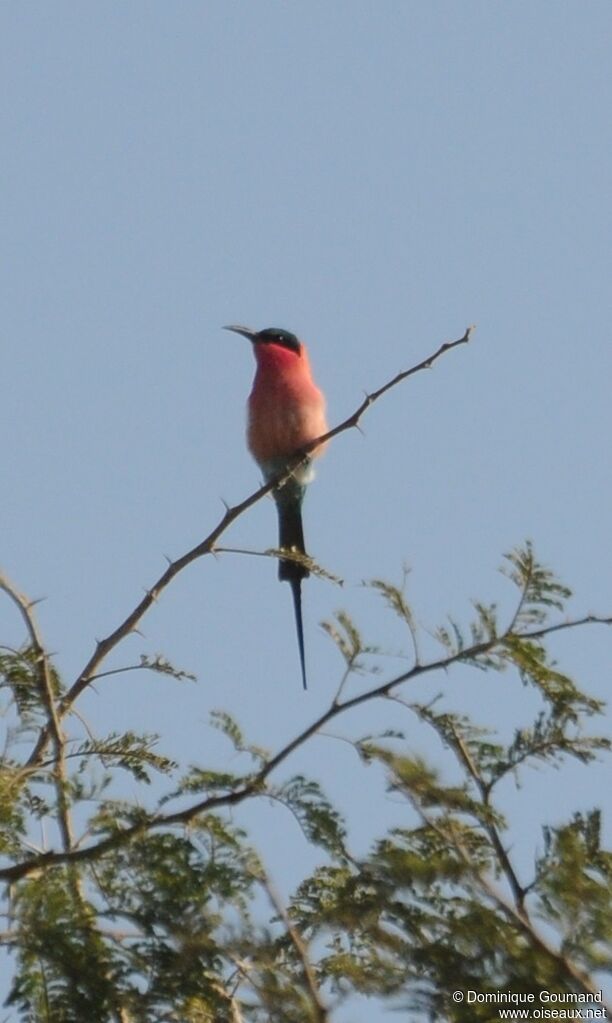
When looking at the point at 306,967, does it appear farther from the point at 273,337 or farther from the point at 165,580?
the point at 273,337

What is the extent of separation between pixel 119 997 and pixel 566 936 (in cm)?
83

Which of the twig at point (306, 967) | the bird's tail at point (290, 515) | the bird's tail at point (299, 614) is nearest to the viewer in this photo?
the twig at point (306, 967)

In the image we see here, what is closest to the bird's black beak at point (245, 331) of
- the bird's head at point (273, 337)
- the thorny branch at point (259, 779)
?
the bird's head at point (273, 337)

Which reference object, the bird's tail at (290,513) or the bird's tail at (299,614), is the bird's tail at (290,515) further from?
the bird's tail at (299,614)

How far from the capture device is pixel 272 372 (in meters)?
7.62

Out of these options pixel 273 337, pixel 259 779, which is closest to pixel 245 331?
pixel 273 337

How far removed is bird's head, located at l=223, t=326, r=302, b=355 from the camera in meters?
7.84

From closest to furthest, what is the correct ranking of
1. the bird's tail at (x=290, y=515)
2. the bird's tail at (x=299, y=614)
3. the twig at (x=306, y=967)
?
1. the twig at (x=306, y=967)
2. the bird's tail at (x=299, y=614)
3. the bird's tail at (x=290, y=515)

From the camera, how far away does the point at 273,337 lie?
7.87 m

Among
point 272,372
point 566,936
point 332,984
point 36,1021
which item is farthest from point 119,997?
point 272,372

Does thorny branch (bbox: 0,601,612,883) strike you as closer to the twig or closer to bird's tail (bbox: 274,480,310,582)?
the twig

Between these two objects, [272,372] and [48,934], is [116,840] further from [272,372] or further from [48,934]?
[272,372]

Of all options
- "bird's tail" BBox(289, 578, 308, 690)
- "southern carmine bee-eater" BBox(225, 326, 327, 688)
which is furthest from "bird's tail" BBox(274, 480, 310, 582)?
"bird's tail" BBox(289, 578, 308, 690)

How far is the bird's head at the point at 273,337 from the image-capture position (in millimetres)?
7844
